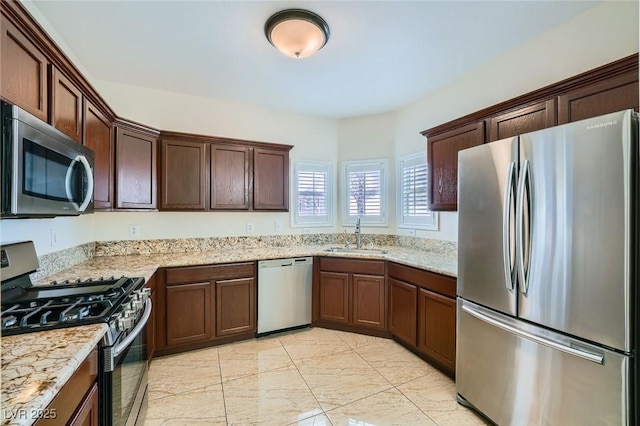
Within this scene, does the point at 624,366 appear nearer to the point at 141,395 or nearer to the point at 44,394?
the point at 44,394

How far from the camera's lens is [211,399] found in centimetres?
215

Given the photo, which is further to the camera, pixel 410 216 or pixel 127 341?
pixel 410 216

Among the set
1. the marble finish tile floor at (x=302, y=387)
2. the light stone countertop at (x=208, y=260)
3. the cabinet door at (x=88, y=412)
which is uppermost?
the light stone countertop at (x=208, y=260)

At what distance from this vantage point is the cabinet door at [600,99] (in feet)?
5.26

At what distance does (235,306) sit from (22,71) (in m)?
2.40

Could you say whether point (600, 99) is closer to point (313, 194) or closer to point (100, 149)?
point (313, 194)

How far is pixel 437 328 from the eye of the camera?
2518 millimetres

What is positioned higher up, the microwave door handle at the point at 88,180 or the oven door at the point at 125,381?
the microwave door handle at the point at 88,180

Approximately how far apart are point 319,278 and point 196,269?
4.43 feet

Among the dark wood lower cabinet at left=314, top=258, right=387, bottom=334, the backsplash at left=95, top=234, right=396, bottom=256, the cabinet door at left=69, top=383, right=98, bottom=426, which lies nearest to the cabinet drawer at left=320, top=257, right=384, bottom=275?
the dark wood lower cabinet at left=314, top=258, right=387, bottom=334

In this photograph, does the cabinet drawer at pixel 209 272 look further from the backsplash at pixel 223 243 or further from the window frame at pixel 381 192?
the window frame at pixel 381 192

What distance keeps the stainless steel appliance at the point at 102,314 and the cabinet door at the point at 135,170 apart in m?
0.98

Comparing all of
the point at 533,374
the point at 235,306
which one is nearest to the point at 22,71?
the point at 235,306

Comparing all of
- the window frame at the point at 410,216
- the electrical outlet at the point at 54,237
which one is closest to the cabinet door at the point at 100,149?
the electrical outlet at the point at 54,237
